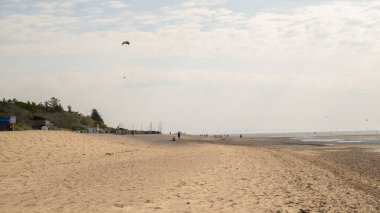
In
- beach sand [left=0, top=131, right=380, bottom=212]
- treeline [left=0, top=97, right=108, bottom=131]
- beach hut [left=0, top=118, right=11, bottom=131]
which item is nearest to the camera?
beach sand [left=0, top=131, right=380, bottom=212]

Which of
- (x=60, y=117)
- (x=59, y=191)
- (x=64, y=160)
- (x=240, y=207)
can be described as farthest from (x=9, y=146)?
(x=60, y=117)

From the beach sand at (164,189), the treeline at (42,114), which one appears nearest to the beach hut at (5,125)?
the treeline at (42,114)

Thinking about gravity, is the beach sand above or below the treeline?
below

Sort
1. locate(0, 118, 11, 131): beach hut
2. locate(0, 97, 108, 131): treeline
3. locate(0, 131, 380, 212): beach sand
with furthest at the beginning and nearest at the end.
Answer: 1. locate(0, 97, 108, 131): treeline
2. locate(0, 118, 11, 131): beach hut
3. locate(0, 131, 380, 212): beach sand

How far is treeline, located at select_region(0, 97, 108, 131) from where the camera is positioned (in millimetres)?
69150

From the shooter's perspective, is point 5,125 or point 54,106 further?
point 54,106

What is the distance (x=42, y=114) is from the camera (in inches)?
3172

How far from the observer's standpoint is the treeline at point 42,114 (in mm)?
69150

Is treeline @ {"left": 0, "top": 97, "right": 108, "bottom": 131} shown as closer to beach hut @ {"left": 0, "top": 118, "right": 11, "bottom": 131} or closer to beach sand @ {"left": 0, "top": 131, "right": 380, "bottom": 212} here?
beach hut @ {"left": 0, "top": 118, "right": 11, "bottom": 131}

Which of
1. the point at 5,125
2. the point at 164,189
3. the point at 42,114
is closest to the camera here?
the point at 164,189

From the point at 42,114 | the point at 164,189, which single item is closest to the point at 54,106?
the point at 42,114

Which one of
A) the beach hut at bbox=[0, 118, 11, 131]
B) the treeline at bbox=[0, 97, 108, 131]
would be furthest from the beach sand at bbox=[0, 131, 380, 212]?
the treeline at bbox=[0, 97, 108, 131]

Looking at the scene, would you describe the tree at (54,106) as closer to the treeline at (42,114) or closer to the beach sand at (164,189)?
the treeline at (42,114)

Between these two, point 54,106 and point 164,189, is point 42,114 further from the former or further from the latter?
point 164,189
